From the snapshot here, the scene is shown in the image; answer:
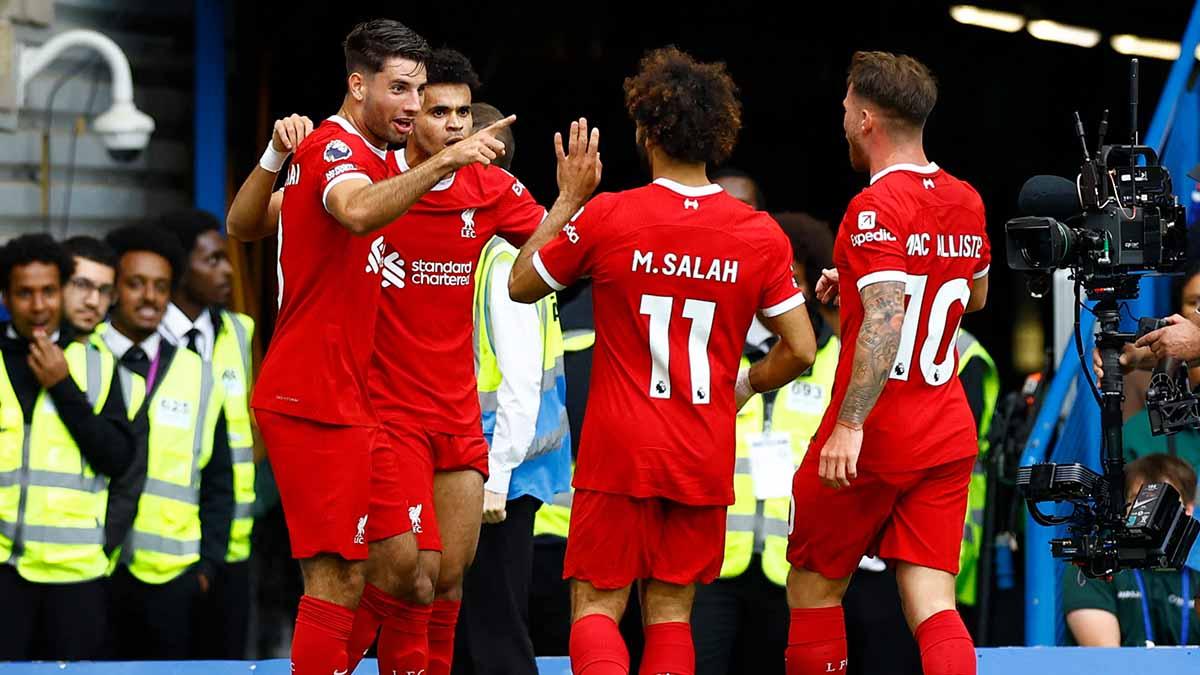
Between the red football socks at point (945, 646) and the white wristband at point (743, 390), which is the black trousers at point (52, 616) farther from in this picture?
the red football socks at point (945, 646)

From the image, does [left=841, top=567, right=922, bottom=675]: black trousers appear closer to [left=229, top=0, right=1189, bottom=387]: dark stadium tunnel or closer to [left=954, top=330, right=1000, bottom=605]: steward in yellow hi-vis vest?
[left=954, top=330, right=1000, bottom=605]: steward in yellow hi-vis vest

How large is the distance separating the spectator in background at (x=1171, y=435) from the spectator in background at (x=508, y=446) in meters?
2.32

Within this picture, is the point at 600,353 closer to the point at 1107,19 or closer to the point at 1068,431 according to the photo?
the point at 1068,431

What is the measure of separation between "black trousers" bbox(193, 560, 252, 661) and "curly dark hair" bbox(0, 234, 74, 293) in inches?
56.8

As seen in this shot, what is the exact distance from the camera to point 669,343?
578 cm

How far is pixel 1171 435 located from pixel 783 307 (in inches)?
100

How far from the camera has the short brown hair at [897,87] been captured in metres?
6.03

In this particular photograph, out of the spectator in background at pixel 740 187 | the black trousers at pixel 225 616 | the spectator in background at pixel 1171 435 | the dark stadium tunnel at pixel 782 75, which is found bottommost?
the black trousers at pixel 225 616

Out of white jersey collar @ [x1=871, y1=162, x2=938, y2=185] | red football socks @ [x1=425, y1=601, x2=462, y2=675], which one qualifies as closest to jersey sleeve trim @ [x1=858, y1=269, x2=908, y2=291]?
white jersey collar @ [x1=871, y1=162, x2=938, y2=185]

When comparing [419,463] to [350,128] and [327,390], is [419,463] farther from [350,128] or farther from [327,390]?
[350,128]

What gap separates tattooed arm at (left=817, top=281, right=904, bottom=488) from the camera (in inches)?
228

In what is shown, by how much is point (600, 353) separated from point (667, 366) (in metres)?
0.22

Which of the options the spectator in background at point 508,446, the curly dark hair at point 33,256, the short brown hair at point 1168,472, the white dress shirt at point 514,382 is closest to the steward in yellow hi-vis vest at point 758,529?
the spectator in background at point 508,446

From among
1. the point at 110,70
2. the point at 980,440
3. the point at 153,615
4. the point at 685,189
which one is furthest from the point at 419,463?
the point at 110,70
